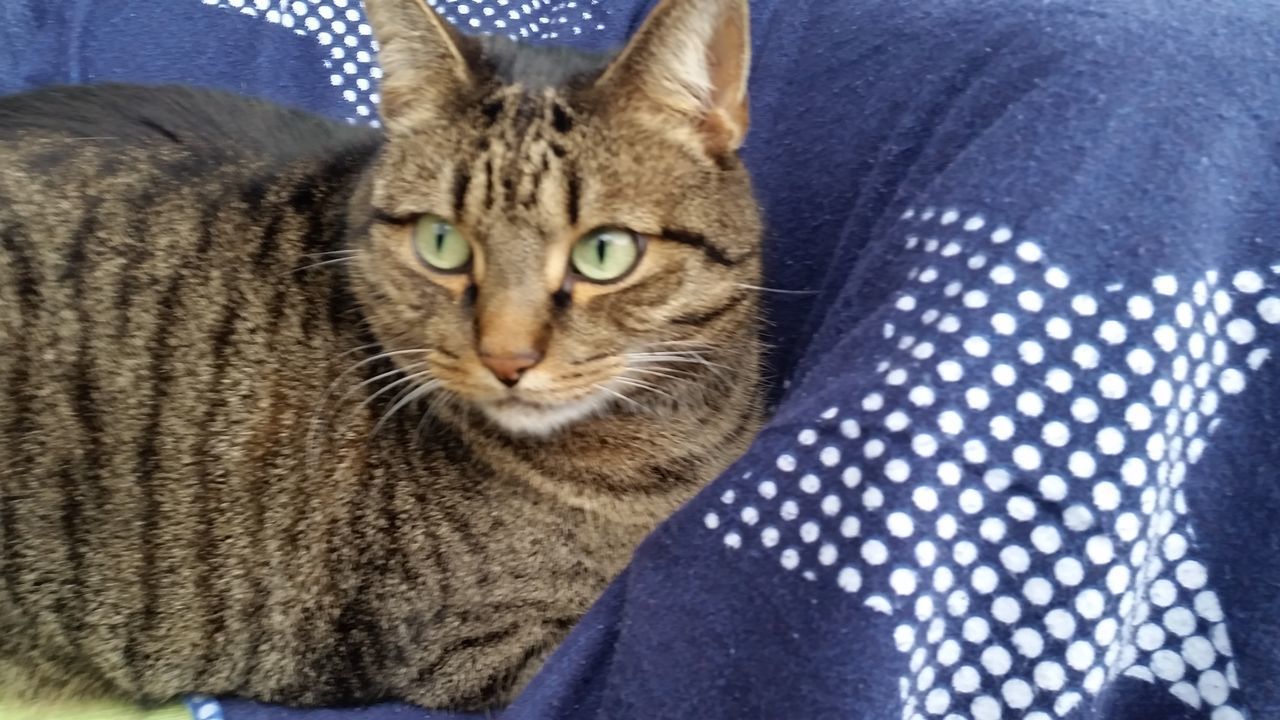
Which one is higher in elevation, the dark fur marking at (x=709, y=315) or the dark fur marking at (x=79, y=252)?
the dark fur marking at (x=709, y=315)

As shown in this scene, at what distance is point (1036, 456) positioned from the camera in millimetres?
771

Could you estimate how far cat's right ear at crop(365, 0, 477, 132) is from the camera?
1.00 meters

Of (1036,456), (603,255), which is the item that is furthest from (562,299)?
(1036,456)

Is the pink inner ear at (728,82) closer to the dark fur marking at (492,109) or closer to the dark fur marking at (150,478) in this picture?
the dark fur marking at (492,109)

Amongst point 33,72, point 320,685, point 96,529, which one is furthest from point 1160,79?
point 33,72

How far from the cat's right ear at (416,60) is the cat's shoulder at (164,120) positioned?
24cm

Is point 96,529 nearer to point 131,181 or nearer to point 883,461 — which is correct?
point 131,181

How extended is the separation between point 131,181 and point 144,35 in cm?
76

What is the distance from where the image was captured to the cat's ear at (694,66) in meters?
0.94

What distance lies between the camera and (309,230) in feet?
3.83

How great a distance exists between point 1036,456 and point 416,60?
77 cm

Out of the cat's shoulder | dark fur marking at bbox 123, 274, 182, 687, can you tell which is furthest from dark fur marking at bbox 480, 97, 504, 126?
dark fur marking at bbox 123, 274, 182, 687

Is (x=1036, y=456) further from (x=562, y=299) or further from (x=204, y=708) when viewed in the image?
(x=204, y=708)

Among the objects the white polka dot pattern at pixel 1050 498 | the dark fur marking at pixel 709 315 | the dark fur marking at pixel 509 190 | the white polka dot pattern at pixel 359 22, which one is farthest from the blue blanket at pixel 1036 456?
the white polka dot pattern at pixel 359 22
